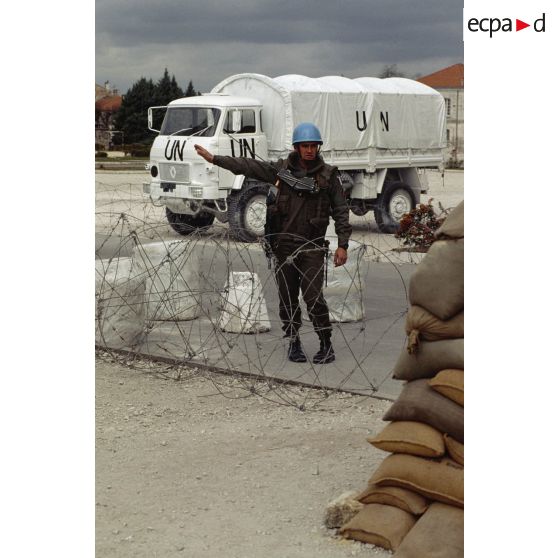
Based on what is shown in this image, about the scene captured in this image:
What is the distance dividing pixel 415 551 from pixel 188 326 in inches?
220

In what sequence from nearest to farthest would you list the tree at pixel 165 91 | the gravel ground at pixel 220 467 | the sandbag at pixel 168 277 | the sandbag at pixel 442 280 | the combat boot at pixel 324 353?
the sandbag at pixel 442 280 → the gravel ground at pixel 220 467 → the combat boot at pixel 324 353 → the sandbag at pixel 168 277 → the tree at pixel 165 91

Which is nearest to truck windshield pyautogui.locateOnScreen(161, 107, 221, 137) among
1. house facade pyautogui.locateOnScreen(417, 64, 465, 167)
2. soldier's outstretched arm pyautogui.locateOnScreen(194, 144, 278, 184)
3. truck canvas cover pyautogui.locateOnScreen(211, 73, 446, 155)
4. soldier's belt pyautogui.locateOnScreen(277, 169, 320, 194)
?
truck canvas cover pyautogui.locateOnScreen(211, 73, 446, 155)

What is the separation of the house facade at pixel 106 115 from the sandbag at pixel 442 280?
48.9 meters

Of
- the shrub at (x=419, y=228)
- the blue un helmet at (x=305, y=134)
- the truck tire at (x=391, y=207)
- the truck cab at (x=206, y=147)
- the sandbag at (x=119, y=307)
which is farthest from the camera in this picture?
the truck tire at (x=391, y=207)

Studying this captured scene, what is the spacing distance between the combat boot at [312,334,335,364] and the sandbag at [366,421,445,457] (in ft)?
10.9

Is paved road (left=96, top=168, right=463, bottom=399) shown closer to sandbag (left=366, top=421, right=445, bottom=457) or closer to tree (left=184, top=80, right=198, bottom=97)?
sandbag (left=366, top=421, right=445, bottom=457)

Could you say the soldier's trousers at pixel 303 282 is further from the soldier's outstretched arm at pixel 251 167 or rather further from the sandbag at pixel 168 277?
the sandbag at pixel 168 277

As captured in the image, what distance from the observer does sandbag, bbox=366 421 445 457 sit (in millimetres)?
4219

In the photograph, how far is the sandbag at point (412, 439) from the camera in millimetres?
4219

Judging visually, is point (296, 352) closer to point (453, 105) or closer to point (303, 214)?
point (303, 214)

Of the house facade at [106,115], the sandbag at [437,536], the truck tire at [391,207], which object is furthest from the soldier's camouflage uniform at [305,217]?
the house facade at [106,115]

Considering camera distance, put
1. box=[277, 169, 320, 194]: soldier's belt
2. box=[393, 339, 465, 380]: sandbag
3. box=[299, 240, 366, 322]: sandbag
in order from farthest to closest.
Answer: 1. box=[299, 240, 366, 322]: sandbag
2. box=[277, 169, 320, 194]: soldier's belt
3. box=[393, 339, 465, 380]: sandbag

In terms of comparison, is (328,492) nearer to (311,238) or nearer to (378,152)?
(311,238)
